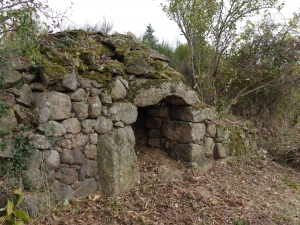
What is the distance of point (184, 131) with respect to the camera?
5035mm

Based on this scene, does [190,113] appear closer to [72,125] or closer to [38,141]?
[72,125]

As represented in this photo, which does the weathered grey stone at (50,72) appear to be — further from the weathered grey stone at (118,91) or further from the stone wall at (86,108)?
the weathered grey stone at (118,91)

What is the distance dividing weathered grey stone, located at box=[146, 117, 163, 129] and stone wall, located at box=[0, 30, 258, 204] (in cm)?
37

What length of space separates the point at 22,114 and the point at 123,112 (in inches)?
51.8

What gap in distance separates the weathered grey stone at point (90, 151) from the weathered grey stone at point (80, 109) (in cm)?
37

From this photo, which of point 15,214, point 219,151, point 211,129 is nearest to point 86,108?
point 15,214

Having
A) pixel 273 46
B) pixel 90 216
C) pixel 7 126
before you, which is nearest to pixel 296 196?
pixel 90 216

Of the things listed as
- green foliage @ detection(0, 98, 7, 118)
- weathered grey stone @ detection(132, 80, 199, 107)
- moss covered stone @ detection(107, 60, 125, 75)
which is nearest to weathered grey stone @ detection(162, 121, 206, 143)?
weathered grey stone @ detection(132, 80, 199, 107)

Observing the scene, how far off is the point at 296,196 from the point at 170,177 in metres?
2.13

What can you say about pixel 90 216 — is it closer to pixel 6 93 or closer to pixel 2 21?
pixel 6 93

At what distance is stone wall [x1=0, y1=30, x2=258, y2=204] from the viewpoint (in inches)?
125

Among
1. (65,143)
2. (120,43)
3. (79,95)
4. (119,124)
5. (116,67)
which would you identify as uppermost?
(120,43)

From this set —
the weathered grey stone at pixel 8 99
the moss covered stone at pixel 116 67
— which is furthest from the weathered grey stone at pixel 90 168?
the moss covered stone at pixel 116 67

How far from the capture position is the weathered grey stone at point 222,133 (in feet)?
18.4
